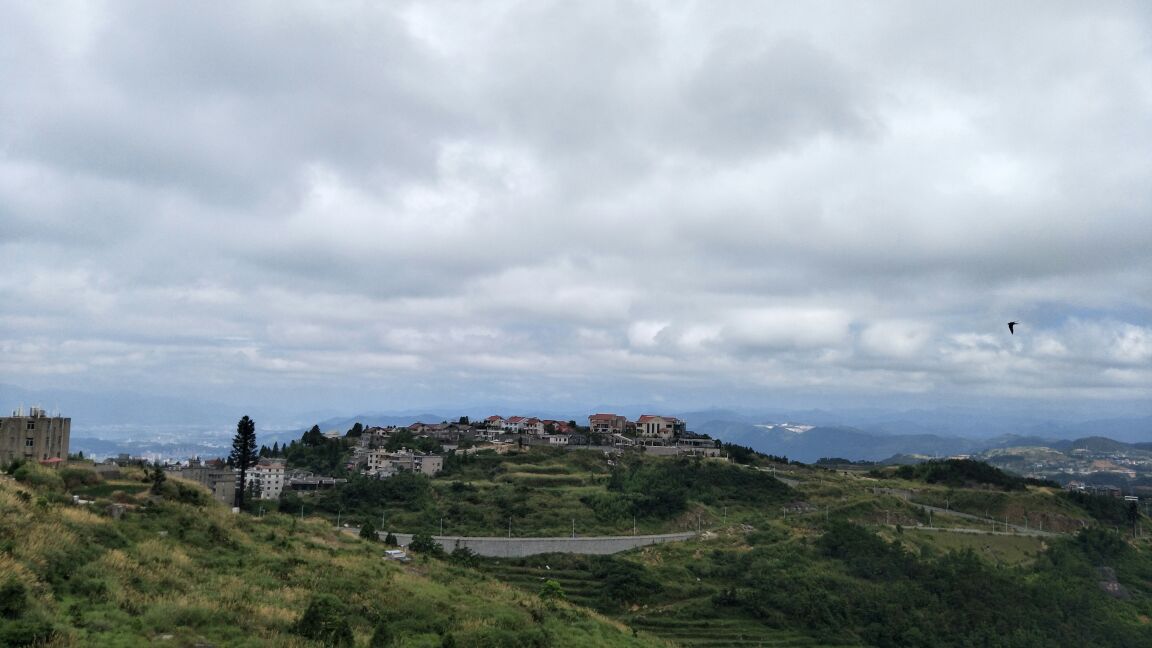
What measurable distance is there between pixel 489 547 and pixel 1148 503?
5319 inches

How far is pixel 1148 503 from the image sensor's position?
13300 cm

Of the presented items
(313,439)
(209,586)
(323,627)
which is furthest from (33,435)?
(313,439)

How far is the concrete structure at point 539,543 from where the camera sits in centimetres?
6669

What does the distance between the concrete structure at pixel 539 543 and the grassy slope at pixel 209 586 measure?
34.5 m

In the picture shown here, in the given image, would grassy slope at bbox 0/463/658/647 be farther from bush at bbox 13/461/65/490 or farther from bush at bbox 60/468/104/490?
bush at bbox 60/468/104/490

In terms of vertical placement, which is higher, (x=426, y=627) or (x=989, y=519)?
(x=426, y=627)

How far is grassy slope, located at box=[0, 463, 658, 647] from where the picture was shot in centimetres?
1581

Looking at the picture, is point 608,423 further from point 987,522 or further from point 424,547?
point 424,547

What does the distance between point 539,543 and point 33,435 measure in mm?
42693

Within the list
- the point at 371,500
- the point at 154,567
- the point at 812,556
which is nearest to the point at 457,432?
the point at 371,500

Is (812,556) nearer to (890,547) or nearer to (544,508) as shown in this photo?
(890,547)

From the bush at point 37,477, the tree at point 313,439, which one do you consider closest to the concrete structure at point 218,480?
the tree at point 313,439

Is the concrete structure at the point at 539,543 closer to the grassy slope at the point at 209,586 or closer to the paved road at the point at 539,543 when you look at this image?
the paved road at the point at 539,543

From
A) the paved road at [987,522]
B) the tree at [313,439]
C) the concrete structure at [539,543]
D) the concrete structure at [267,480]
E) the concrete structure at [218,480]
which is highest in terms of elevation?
the tree at [313,439]
